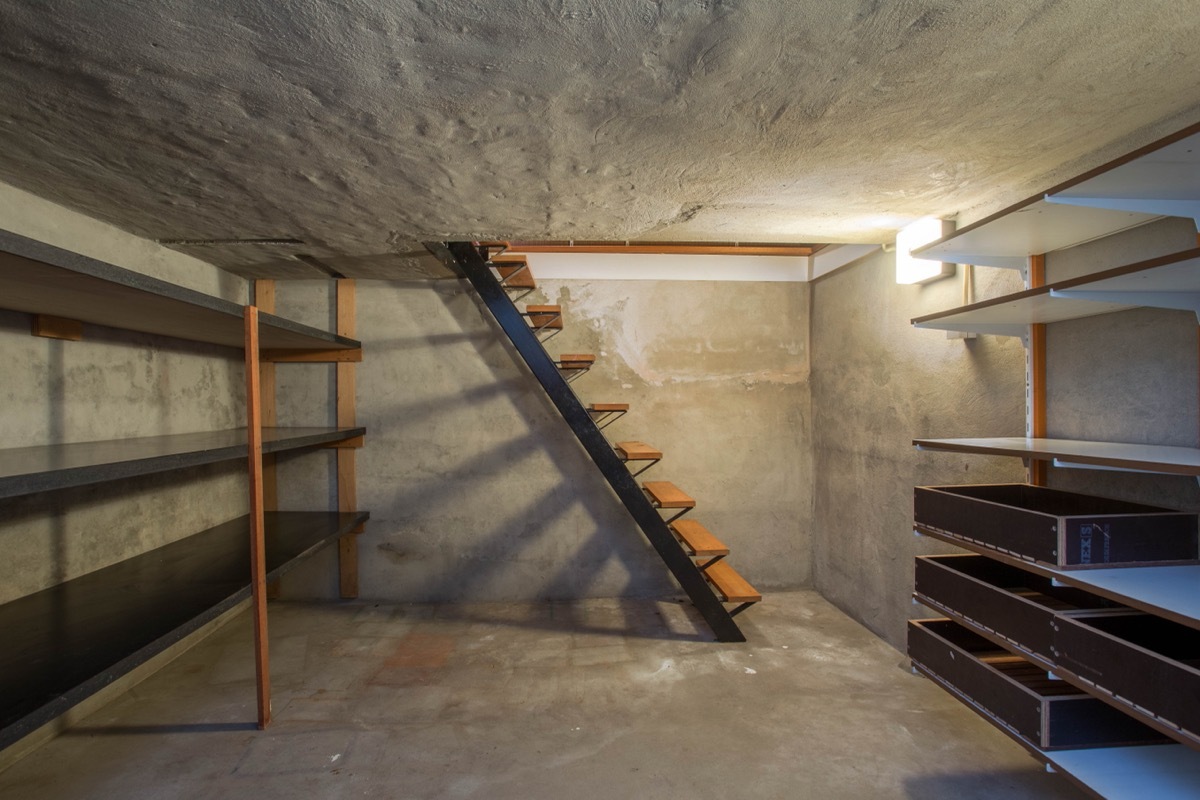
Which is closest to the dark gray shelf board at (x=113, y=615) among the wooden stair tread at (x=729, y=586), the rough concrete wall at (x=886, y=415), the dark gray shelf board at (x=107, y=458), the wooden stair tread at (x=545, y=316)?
the dark gray shelf board at (x=107, y=458)

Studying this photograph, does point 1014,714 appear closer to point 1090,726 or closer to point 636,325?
point 1090,726

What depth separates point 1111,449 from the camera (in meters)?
1.74

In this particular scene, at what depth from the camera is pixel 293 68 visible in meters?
1.50

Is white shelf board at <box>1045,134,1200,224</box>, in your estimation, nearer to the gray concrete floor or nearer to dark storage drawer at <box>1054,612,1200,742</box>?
dark storage drawer at <box>1054,612,1200,742</box>

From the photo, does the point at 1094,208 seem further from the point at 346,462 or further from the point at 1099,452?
the point at 346,462

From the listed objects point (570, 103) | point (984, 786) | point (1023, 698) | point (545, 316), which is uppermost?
point (570, 103)

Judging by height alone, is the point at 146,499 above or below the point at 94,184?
below

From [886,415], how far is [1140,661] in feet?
6.35

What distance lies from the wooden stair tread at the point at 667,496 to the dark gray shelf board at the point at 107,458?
1909 mm

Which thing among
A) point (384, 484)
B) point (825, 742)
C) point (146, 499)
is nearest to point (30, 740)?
point (146, 499)

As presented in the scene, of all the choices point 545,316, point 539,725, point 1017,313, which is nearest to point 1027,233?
point 1017,313

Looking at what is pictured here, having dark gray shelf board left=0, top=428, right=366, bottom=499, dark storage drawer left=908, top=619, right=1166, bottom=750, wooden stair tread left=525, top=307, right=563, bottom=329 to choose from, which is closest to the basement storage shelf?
dark storage drawer left=908, top=619, right=1166, bottom=750

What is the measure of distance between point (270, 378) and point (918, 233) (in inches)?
155

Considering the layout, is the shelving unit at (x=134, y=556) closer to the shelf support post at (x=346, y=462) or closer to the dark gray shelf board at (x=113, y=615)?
the dark gray shelf board at (x=113, y=615)
